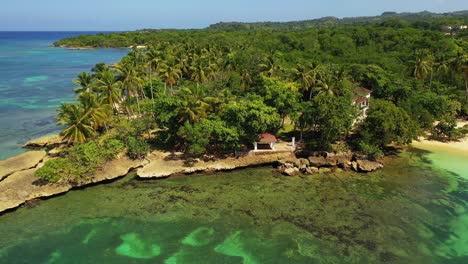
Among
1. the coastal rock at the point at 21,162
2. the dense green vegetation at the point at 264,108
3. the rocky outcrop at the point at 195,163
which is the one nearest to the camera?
the coastal rock at the point at 21,162

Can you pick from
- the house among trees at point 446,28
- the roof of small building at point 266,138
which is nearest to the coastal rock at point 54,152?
the roof of small building at point 266,138

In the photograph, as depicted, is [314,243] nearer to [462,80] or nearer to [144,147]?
[144,147]

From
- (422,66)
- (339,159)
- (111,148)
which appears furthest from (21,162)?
(422,66)

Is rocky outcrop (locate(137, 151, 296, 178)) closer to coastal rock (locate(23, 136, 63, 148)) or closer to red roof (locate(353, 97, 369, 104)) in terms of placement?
red roof (locate(353, 97, 369, 104))

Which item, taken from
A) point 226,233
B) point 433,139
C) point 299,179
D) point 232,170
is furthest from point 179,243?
point 433,139

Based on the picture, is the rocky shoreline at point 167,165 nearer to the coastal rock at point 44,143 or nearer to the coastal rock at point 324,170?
the coastal rock at point 324,170

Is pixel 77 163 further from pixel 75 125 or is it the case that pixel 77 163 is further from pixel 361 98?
pixel 361 98
